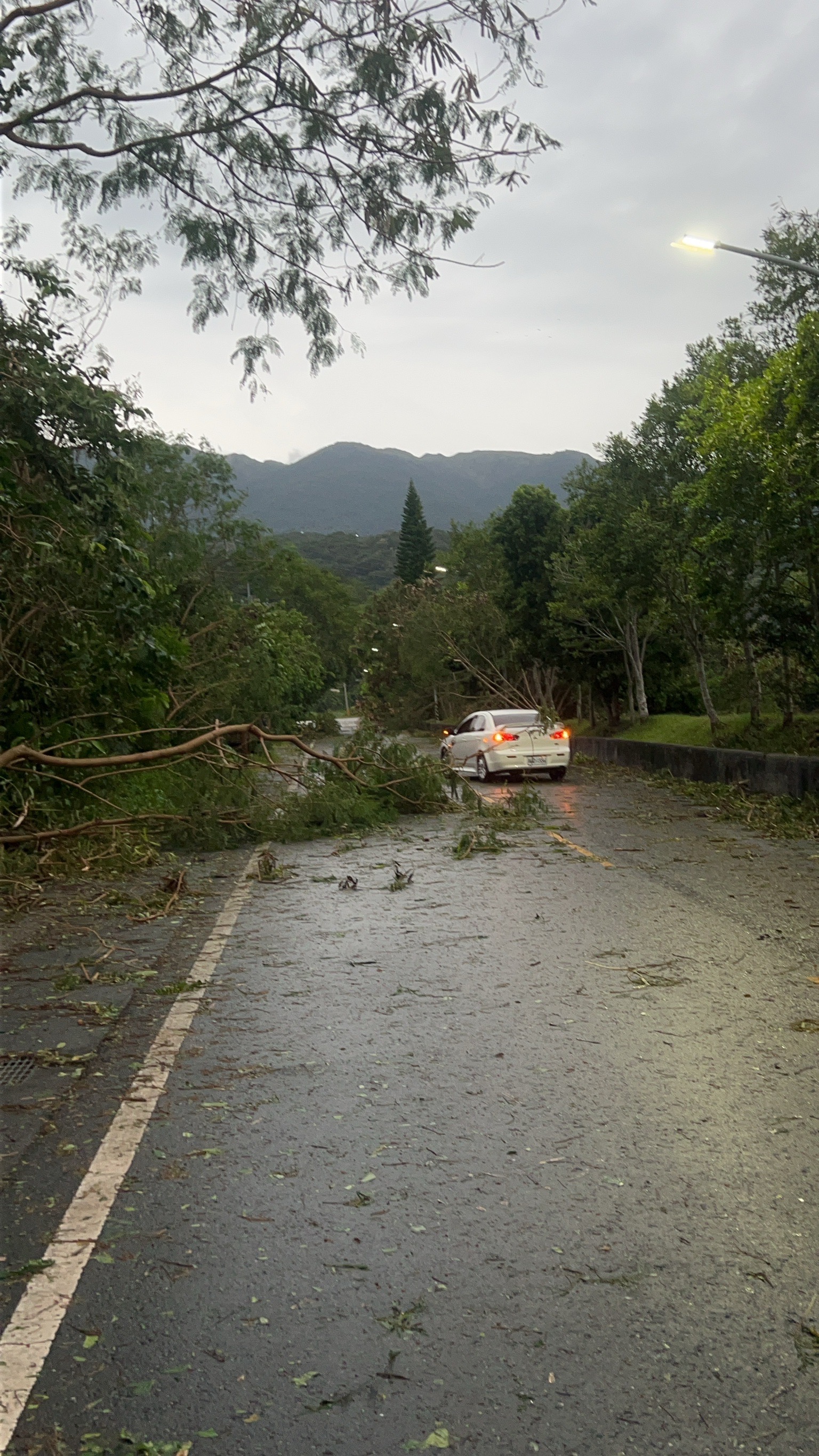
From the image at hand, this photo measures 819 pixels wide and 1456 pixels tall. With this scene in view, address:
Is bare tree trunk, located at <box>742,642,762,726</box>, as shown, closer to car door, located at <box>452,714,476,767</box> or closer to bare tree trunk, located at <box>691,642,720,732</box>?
bare tree trunk, located at <box>691,642,720,732</box>

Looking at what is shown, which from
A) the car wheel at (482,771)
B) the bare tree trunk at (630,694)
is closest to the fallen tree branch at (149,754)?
the car wheel at (482,771)

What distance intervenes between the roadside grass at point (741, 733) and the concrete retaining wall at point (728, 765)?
38 cm

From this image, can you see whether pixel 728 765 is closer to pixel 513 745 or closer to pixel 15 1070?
pixel 513 745

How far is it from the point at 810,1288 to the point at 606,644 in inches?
1441

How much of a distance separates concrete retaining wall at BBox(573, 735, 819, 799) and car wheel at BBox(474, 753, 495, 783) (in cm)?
375

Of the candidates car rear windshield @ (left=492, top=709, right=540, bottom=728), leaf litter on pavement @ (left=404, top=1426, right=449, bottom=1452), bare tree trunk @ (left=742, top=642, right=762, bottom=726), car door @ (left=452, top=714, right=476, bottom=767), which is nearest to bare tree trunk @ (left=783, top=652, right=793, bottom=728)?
bare tree trunk @ (left=742, top=642, right=762, bottom=726)

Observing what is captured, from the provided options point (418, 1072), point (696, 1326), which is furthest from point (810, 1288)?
point (418, 1072)

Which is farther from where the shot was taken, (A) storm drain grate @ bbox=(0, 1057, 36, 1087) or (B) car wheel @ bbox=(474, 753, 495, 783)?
(B) car wheel @ bbox=(474, 753, 495, 783)

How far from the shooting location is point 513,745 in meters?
25.9

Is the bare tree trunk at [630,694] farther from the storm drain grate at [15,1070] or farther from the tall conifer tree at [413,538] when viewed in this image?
the tall conifer tree at [413,538]

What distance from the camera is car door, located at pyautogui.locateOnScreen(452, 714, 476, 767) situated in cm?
2716

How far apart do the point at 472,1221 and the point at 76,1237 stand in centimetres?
129

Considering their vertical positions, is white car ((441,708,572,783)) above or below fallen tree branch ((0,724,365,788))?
below

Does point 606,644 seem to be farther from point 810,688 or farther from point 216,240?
point 216,240
